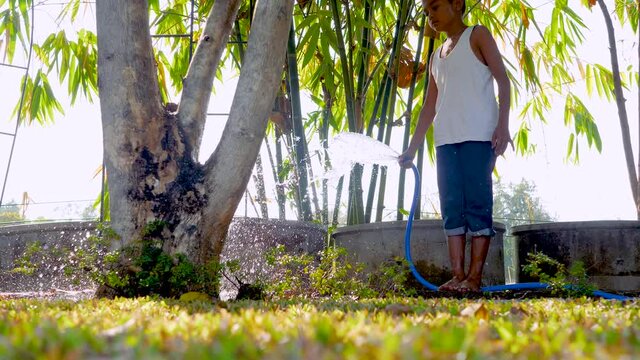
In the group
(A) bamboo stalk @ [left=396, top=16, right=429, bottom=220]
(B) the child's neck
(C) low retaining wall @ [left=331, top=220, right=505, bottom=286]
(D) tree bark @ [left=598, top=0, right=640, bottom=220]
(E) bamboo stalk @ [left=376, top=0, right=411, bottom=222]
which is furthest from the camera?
(D) tree bark @ [left=598, top=0, right=640, bottom=220]

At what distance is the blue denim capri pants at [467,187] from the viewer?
298 cm

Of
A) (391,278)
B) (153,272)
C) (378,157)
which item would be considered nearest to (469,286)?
(391,278)

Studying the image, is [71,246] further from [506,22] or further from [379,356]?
[379,356]

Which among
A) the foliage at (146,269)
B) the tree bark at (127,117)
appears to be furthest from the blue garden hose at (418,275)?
the tree bark at (127,117)

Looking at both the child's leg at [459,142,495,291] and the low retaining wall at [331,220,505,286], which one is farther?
the low retaining wall at [331,220,505,286]

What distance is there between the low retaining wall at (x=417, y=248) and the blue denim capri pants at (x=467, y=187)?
18.7 inches

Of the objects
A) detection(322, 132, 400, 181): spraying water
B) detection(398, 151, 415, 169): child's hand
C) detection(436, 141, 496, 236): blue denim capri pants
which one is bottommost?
detection(436, 141, 496, 236): blue denim capri pants

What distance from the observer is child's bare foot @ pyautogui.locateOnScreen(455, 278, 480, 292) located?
2982 mm

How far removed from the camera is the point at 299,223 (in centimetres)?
378

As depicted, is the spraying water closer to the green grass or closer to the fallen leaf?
the fallen leaf

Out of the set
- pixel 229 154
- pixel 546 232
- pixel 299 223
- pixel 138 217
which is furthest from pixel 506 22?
pixel 138 217

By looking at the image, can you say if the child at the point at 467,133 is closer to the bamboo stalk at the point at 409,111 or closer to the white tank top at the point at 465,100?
the white tank top at the point at 465,100

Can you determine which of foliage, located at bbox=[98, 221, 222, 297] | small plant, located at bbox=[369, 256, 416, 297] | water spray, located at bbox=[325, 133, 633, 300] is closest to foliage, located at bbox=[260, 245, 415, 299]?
small plant, located at bbox=[369, 256, 416, 297]

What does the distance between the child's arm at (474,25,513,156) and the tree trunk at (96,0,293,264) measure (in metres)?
0.82
